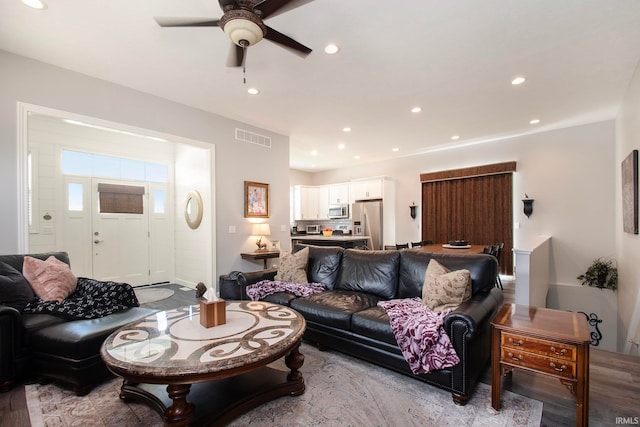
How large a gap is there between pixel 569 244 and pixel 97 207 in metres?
8.44

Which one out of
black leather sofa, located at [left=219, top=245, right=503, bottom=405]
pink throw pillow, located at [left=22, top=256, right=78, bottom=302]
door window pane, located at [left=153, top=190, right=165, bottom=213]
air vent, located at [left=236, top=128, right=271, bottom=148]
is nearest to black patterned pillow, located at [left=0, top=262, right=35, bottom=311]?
pink throw pillow, located at [left=22, top=256, right=78, bottom=302]

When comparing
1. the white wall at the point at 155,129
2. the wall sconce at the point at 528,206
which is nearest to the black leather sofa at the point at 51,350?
the white wall at the point at 155,129

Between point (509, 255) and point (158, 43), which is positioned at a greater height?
point (158, 43)

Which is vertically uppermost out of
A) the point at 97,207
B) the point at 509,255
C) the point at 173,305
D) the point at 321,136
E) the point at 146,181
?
the point at 321,136

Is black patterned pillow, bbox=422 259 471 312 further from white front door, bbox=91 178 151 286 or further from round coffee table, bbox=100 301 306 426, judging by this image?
white front door, bbox=91 178 151 286

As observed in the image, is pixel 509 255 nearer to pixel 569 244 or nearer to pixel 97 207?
pixel 569 244

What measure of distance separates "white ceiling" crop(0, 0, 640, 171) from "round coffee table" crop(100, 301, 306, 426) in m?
2.46

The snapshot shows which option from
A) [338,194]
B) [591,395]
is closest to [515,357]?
[591,395]

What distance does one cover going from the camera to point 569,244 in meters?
5.09

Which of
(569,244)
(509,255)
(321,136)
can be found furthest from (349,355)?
(569,244)

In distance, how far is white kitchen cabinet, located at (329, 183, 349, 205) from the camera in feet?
26.2

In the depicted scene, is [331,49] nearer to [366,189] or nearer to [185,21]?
[185,21]

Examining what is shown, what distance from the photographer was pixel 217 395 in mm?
1903

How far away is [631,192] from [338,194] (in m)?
5.76
